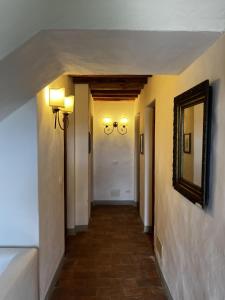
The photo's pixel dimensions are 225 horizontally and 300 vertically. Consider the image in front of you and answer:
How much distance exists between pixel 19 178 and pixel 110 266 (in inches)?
72.9

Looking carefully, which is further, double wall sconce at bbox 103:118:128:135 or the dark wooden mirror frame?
double wall sconce at bbox 103:118:128:135

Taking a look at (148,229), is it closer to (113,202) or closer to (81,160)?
(81,160)

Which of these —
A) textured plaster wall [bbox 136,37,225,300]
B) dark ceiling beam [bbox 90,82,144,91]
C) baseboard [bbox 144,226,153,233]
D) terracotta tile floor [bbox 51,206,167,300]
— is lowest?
terracotta tile floor [bbox 51,206,167,300]

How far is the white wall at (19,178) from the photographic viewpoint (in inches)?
91.1

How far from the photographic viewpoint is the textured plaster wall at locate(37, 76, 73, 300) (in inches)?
97.1

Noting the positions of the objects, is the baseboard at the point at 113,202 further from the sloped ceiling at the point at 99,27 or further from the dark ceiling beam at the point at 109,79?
the sloped ceiling at the point at 99,27

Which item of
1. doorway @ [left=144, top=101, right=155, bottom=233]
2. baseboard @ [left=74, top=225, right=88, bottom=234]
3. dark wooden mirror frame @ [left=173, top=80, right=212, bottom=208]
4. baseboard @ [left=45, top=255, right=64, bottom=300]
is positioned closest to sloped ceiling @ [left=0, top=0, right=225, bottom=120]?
dark wooden mirror frame @ [left=173, top=80, right=212, bottom=208]

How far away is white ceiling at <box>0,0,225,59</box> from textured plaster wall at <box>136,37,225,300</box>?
214mm

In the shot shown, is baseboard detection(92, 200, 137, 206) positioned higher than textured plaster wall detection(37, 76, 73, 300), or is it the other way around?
textured plaster wall detection(37, 76, 73, 300)

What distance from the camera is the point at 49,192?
2.80 m

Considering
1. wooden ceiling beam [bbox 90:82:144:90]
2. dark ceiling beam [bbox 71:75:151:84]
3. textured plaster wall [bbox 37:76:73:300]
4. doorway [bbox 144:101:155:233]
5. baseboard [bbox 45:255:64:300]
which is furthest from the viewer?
doorway [bbox 144:101:155:233]

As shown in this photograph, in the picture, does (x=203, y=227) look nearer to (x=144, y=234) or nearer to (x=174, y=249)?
(x=174, y=249)

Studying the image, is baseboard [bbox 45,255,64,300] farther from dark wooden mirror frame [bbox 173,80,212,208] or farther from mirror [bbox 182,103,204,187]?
mirror [bbox 182,103,204,187]

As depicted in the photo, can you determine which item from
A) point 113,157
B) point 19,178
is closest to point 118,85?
point 113,157
